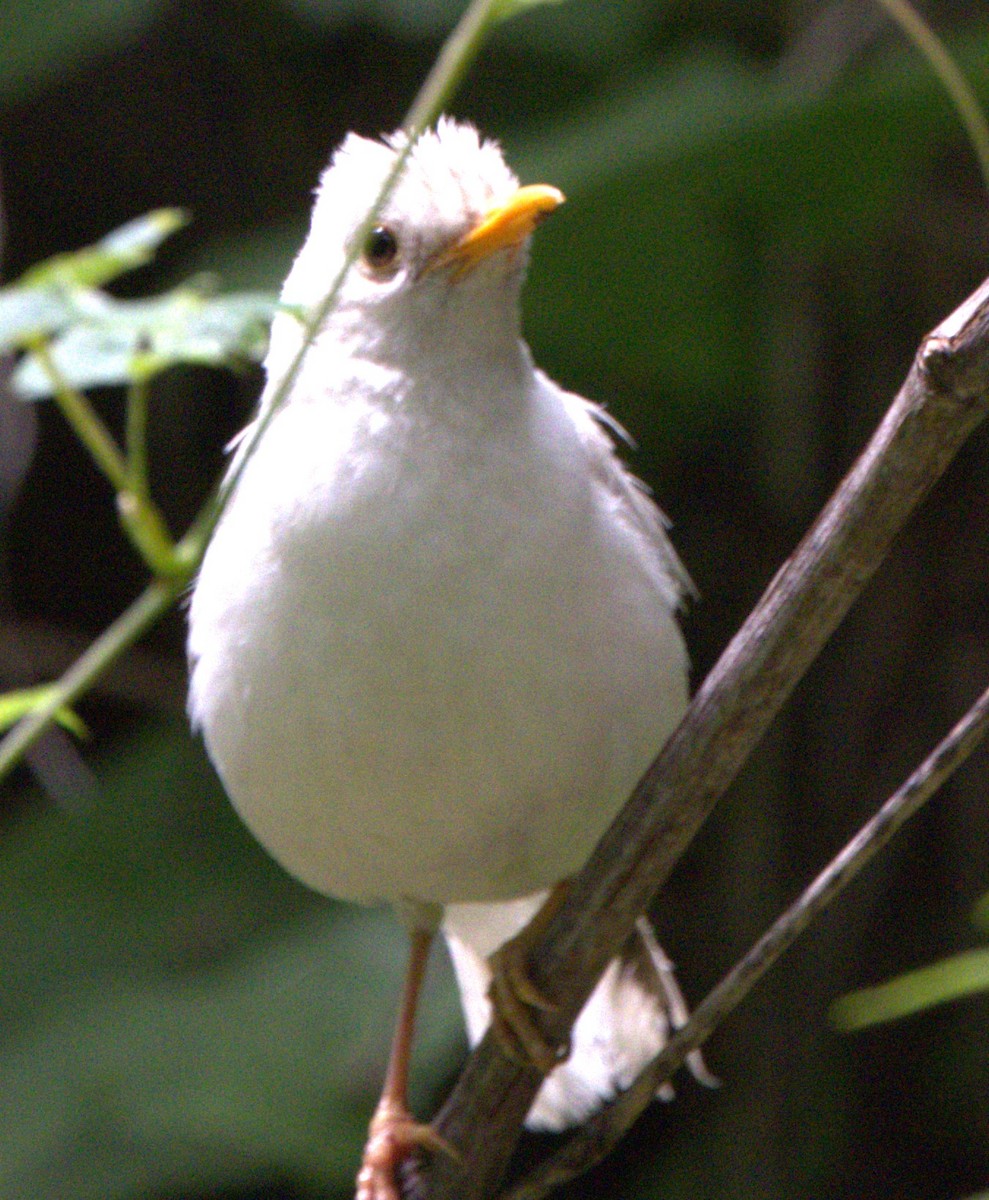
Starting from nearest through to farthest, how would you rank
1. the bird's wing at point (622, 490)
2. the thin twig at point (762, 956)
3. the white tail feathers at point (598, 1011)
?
the thin twig at point (762, 956)
the bird's wing at point (622, 490)
the white tail feathers at point (598, 1011)

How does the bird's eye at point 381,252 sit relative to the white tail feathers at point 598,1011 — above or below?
above

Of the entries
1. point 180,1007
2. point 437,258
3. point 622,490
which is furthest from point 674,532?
point 437,258

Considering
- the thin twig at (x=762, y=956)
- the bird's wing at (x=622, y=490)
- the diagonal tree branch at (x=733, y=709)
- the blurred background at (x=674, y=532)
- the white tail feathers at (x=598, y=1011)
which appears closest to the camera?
the diagonal tree branch at (x=733, y=709)

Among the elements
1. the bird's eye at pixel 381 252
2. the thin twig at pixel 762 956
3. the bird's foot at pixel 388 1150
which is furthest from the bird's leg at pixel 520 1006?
the bird's eye at pixel 381 252

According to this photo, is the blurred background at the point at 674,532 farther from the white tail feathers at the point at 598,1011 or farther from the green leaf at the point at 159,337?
the green leaf at the point at 159,337

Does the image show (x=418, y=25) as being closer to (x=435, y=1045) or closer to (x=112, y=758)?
(x=112, y=758)

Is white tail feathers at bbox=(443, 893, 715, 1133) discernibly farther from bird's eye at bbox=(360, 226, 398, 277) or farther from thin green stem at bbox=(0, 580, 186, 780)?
bird's eye at bbox=(360, 226, 398, 277)

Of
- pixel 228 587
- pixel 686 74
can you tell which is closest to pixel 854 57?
pixel 686 74
